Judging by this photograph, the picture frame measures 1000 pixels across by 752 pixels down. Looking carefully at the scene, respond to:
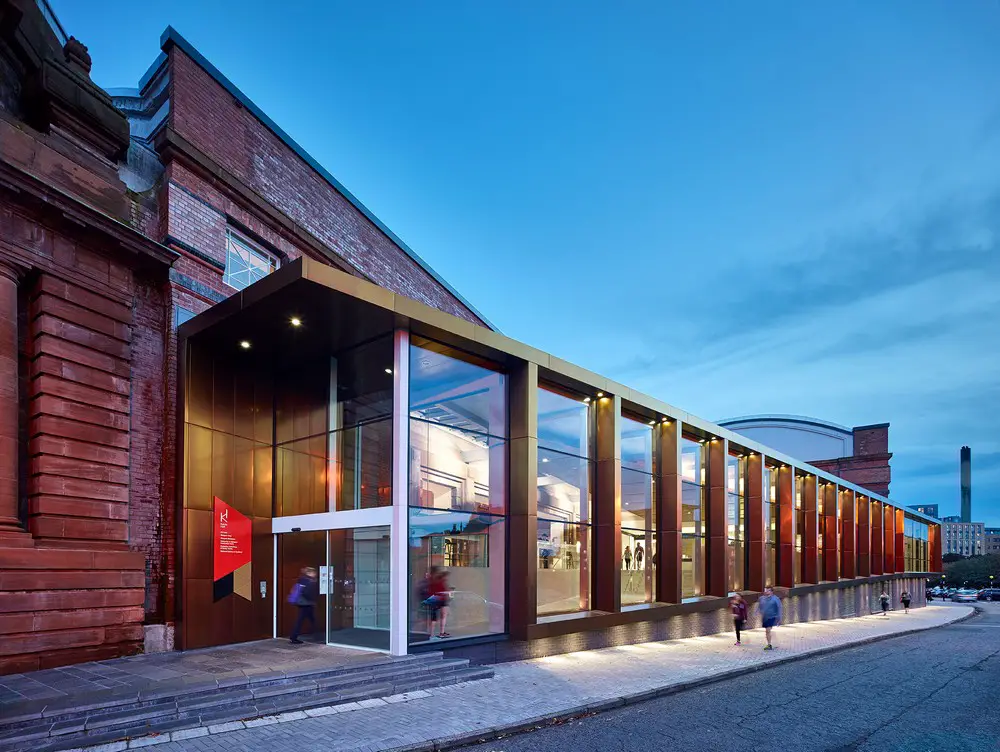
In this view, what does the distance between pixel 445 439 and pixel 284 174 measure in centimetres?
888

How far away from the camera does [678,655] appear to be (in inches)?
648

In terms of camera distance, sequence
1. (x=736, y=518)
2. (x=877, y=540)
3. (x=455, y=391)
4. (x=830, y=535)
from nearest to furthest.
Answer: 1. (x=455, y=391)
2. (x=736, y=518)
3. (x=830, y=535)
4. (x=877, y=540)

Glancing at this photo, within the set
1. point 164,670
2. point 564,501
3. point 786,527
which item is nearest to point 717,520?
point 786,527

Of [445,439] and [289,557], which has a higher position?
[445,439]

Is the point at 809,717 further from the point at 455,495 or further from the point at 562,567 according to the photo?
the point at 455,495

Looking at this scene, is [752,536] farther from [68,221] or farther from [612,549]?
[68,221]

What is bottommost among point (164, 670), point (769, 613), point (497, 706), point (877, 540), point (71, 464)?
point (877, 540)

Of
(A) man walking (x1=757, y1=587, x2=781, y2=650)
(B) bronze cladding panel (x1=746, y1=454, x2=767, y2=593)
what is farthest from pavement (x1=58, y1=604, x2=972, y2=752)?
(B) bronze cladding panel (x1=746, y1=454, x2=767, y2=593)

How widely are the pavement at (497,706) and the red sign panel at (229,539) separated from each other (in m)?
5.36

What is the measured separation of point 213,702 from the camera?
931 cm

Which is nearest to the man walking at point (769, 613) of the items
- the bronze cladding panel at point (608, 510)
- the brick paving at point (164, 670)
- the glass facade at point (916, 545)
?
the bronze cladding panel at point (608, 510)

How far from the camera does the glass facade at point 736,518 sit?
25933 millimetres

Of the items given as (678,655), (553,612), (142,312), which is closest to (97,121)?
(142,312)

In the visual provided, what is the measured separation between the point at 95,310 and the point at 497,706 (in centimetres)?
1014
